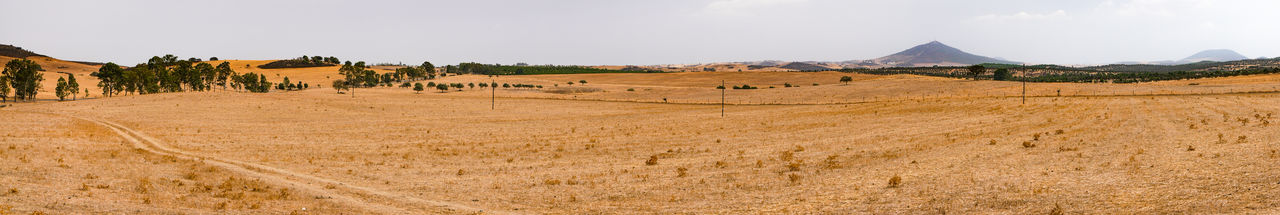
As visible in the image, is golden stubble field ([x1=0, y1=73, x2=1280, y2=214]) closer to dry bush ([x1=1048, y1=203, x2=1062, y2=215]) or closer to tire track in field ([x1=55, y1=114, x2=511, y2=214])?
tire track in field ([x1=55, y1=114, x2=511, y2=214])

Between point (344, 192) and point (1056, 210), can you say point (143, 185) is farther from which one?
point (1056, 210)

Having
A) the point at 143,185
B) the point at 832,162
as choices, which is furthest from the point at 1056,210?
the point at 143,185

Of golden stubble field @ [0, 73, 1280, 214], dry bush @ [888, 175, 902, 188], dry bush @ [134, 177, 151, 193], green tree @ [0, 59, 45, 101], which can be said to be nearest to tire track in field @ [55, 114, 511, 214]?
golden stubble field @ [0, 73, 1280, 214]

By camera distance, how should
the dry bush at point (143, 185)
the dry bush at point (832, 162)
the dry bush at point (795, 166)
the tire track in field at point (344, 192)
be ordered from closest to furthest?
1. the tire track in field at point (344, 192)
2. the dry bush at point (143, 185)
3. the dry bush at point (795, 166)
4. the dry bush at point (832, 162)

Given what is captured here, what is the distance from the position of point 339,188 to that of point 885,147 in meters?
31.2

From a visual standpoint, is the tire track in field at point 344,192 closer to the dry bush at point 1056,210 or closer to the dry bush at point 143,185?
the dry bush at point 143,185

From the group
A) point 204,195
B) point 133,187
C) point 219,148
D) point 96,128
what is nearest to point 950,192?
point 204,195

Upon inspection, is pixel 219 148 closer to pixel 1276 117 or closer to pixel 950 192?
pixel 950 192

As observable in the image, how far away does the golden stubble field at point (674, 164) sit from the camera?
21.3 metres

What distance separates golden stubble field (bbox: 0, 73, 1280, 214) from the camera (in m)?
21.3

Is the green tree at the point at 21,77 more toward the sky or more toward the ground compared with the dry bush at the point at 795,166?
more toward the sky

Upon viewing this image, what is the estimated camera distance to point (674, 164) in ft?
111

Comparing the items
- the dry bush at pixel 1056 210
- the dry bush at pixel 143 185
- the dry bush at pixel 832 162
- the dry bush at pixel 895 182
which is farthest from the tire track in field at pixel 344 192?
the dry bush at pixel 1056 210

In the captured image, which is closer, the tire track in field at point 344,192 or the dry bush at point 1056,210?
the dry bush at point 1056,210
